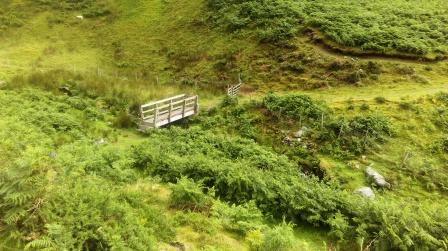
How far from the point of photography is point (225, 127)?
21656 millimetres

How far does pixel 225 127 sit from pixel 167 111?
311 centimetres

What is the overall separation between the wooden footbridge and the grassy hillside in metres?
0.57

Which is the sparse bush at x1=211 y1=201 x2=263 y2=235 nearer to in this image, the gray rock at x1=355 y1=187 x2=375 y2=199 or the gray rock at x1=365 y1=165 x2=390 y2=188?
the gray rock at x1=355 y1=187 x2=375 y2=199

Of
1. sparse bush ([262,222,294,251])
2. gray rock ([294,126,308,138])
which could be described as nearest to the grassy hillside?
sparse bush ([262,222,294,251])

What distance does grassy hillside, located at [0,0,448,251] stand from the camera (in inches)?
319

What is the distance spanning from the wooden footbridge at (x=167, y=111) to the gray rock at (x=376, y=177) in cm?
967

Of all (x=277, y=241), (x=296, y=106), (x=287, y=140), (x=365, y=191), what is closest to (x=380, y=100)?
(x=296, y=106)

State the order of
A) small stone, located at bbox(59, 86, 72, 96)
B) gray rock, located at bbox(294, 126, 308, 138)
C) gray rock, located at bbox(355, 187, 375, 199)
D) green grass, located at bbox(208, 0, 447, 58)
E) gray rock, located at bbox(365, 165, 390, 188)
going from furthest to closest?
green grass, located at bbox(208, 0, 447, 58) < small stone, located at bbox(59, 86, 72, 96) < gray rock, located at bbox(294, 126, 308, 138) < gray rock, located at bbox(365, 165, 390, 188) < gray rock, located at bbox(355, 187, 375, 199)

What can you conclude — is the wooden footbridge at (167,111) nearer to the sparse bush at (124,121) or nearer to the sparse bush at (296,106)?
the sparse bush at (124,121)

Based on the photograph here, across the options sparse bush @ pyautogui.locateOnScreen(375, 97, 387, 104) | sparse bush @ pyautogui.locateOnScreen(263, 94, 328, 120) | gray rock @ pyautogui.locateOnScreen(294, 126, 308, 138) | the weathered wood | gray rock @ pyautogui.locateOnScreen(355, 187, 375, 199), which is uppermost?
sparse bush @ pyautogui.locateOnScreen(375, 97, 387, 104)

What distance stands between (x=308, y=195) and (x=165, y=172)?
459 centimetres

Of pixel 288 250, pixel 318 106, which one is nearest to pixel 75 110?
pixel 318 106

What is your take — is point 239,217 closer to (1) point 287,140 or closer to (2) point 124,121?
(1) point 287,140

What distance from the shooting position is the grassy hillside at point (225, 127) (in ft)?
26.6
